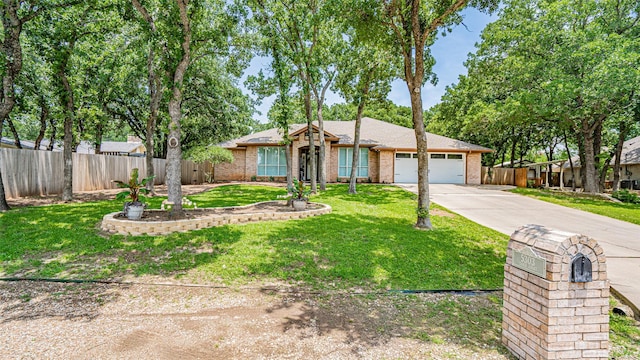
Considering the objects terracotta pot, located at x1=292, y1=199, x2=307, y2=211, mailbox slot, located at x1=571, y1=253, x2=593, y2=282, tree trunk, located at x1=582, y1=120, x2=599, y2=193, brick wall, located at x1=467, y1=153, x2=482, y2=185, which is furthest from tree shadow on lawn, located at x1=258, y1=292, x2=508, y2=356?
brick wall, located at x1=467, y1=153, x2=482, y2=185

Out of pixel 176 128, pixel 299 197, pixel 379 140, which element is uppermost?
pixel 379 140

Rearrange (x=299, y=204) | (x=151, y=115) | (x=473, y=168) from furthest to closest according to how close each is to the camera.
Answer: (x=473, y=168)
(x=151, y=115)
(x=299, y=204)

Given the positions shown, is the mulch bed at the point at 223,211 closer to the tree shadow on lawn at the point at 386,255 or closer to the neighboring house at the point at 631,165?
the tree shadow on lawn at the point at 386,255

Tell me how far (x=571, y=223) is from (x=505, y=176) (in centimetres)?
1637

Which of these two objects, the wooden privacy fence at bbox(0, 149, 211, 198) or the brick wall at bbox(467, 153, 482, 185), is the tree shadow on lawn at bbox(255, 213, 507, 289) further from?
the brick wall at bbox(467, 153, 482, 185)

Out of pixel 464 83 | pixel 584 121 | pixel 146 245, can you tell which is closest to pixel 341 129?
pixel 464 83

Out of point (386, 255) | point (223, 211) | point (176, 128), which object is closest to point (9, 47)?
point (176, 128)

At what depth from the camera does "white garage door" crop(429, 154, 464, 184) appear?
20.5m

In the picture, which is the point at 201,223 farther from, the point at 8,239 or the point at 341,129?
the point at 341,129

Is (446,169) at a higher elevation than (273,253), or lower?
higher

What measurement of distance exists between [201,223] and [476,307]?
563 centimetres

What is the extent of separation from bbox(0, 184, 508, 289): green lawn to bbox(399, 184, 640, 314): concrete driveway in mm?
1558

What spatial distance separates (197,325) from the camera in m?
3.23

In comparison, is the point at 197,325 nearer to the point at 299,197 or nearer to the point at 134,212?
the point at 134,212
